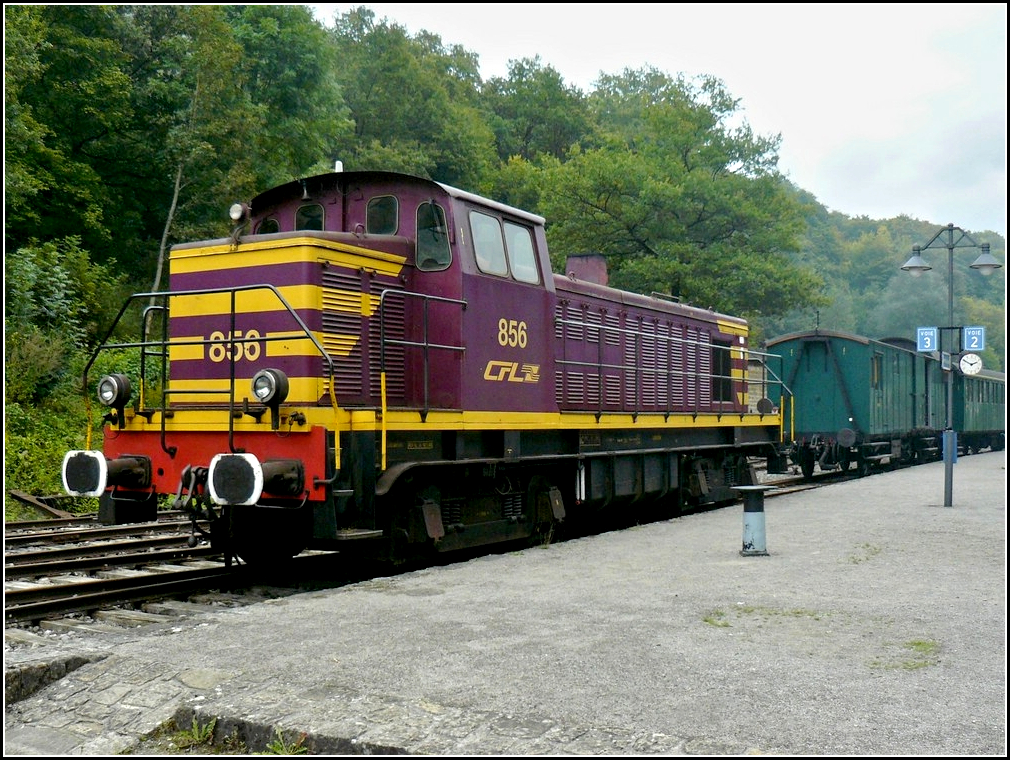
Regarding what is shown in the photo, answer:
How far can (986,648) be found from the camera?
5672 mm

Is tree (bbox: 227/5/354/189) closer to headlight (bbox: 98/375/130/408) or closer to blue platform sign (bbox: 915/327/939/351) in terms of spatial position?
blue platform sign (bbox: 915/327/939/351)

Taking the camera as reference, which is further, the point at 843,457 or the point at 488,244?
the point at 843,457

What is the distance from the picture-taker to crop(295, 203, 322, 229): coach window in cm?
946

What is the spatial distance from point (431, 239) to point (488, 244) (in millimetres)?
732

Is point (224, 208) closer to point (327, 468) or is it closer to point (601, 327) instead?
point (601, 327)

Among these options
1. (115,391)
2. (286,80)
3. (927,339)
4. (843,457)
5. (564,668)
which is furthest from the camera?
(286,80)

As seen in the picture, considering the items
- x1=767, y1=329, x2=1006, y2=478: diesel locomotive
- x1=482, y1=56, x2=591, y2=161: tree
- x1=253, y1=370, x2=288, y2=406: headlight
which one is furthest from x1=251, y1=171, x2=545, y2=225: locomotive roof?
x1=482, y1=56, x2=591, y2=161: tree

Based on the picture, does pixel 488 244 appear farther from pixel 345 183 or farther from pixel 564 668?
pixel 564 668

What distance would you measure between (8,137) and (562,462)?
49.3 ft

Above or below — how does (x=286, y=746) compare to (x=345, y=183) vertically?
below

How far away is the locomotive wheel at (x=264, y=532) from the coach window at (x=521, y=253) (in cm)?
348

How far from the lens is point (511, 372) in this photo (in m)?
10.0

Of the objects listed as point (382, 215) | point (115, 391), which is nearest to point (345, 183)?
point (382, 215)

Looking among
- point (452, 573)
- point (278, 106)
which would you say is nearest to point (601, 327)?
point (452, 573)
